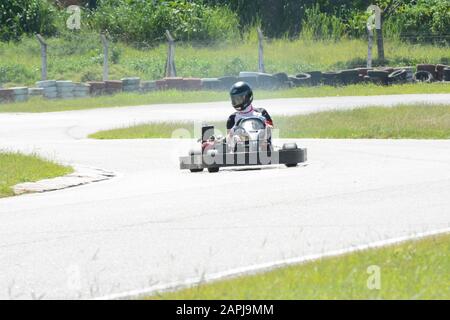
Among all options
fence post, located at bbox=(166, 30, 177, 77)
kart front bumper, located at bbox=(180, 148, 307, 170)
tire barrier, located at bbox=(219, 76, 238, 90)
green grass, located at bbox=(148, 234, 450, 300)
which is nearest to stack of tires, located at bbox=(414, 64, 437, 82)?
tire barrier, located at bbox=(219, 76, 238, 90)

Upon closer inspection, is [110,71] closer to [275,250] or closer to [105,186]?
[105,186]

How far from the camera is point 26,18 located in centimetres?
3981

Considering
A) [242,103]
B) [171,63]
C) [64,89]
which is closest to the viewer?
[242,103]

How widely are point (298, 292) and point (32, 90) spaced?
25.8 metres

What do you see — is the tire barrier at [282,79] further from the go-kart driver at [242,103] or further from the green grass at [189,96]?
the go-kart driver at [242,103]

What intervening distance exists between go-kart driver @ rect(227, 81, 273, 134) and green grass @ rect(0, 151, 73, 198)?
212 centimetres

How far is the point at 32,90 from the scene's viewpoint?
103 feet

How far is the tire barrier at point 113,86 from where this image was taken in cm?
3219

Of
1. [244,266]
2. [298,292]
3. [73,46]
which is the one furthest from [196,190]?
[73,46]

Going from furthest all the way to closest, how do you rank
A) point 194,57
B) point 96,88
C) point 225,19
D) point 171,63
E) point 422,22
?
point 225,19
point 422,22
point 194,57
point 171,63
point 96,88

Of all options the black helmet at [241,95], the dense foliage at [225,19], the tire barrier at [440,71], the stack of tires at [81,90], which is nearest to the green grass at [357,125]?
the black helmet at [241,95]

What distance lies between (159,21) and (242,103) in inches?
1003

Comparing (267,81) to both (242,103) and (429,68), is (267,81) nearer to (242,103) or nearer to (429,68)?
(429,68)

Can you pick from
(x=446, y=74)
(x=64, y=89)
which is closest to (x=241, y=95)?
(x=64, y=89)
